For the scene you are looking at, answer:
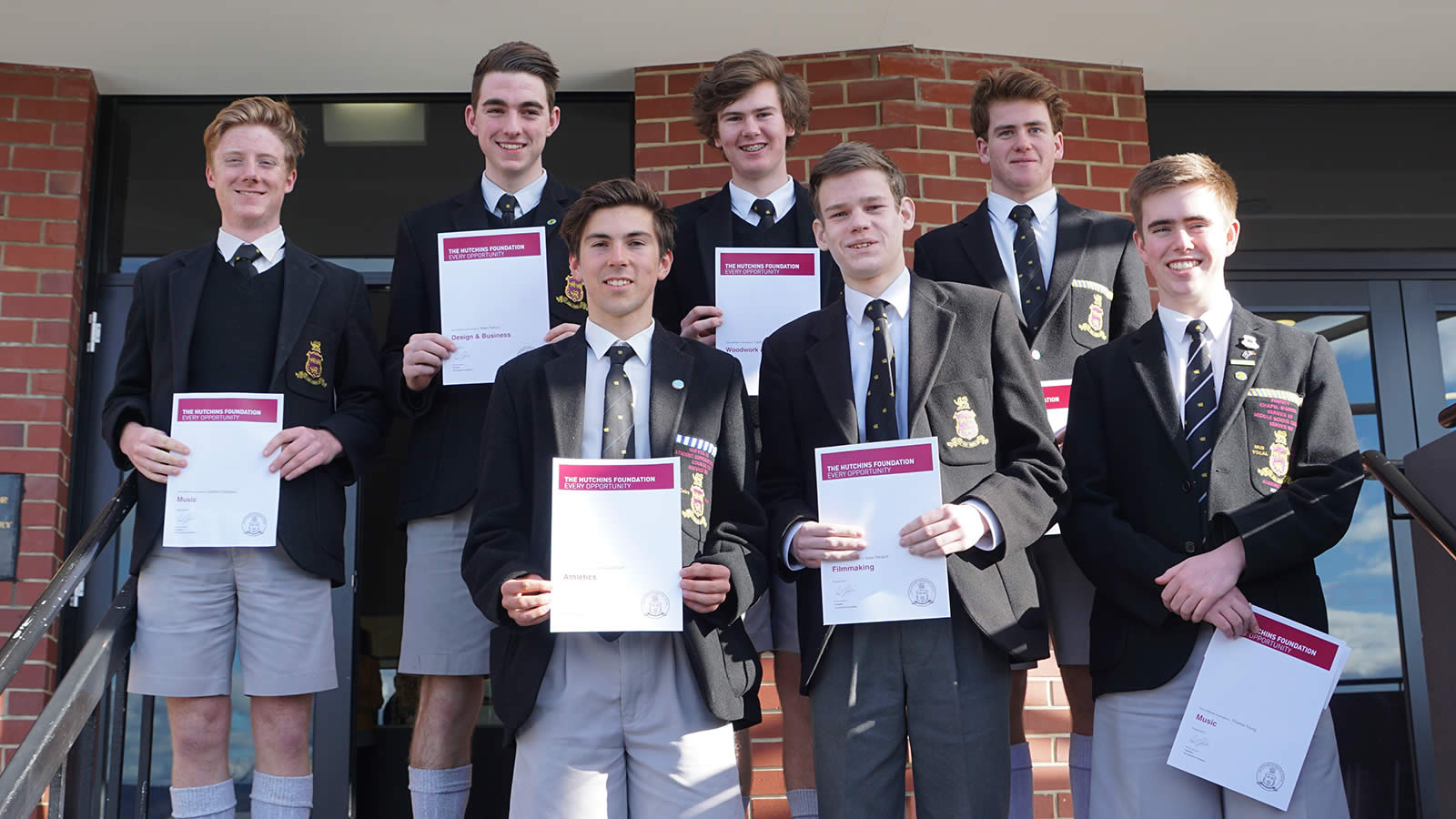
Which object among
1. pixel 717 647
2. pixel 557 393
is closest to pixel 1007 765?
pixel 717 647

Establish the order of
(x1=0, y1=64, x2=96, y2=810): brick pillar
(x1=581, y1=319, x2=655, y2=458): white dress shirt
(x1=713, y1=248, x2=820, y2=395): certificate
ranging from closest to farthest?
(x1=581, y1=319, x2=655, y2=458): white dress shirt, (x1=713, y1=248, x2=820, y2=395): certificate, (x1=0, y1=64, x2=96, y2=810): brick pillar

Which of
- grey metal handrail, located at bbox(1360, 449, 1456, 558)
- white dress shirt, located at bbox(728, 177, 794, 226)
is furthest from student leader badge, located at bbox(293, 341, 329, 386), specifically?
grey metal handrail, located at bbox(1360, 449, 1456, 558)

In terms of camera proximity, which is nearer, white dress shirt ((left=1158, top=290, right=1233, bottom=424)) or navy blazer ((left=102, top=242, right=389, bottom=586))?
white dress shirt ((left=1158, top=290, right=1233, bottom=424))

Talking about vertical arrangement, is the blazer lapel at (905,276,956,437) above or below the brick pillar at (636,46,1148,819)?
below

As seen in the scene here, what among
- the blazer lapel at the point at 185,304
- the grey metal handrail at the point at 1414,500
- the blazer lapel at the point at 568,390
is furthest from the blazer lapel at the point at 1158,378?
the blazer lapel at the point at 185,304

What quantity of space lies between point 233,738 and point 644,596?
3174mm

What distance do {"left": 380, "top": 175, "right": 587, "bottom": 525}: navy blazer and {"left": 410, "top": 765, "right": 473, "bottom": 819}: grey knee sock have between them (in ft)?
2.15

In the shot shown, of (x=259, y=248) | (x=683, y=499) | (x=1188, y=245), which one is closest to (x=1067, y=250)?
(x=1188, y=245)

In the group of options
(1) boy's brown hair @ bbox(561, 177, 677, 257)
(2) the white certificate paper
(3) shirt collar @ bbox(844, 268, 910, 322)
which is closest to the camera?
(2) the white certificate paper

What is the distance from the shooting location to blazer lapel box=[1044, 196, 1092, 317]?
10.7 ft

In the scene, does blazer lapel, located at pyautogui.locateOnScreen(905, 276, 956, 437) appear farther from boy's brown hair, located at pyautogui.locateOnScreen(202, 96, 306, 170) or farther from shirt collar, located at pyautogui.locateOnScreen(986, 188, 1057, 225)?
boy's brown hair, located at pyautogui.locateOnScreen(202, 96, 306, 170)

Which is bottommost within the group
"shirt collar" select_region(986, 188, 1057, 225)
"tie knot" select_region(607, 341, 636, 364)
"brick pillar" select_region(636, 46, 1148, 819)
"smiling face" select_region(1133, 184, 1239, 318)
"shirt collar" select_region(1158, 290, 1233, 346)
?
"tie knot" select_region(607, 341, 636, 364)

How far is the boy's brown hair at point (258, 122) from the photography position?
11.4 feet

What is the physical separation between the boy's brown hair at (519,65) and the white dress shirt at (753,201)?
0.60 m
